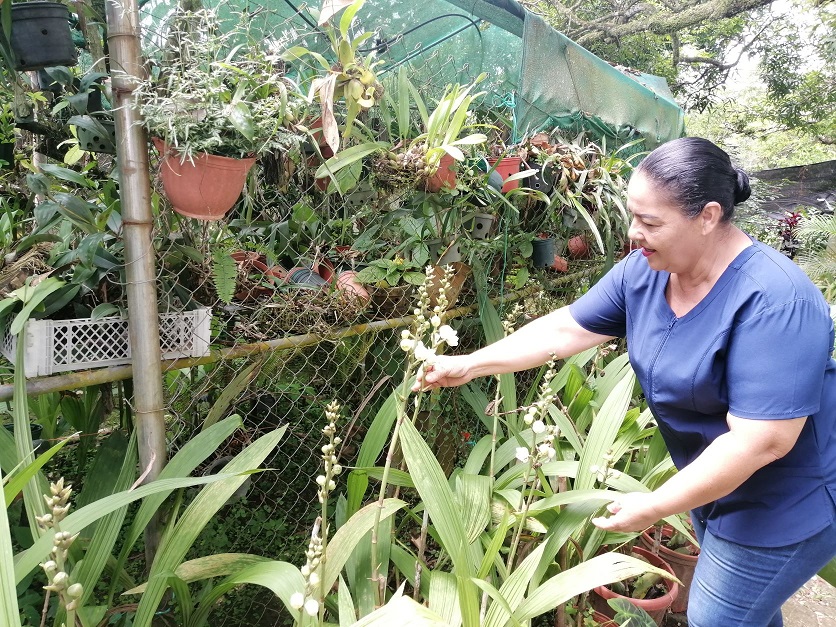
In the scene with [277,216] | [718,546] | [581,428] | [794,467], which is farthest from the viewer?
[581,428]

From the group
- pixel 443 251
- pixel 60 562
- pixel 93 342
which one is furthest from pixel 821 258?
pixel 60 562

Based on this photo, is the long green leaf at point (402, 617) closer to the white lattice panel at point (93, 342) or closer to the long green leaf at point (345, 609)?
the long green leaf at point (345, 609)

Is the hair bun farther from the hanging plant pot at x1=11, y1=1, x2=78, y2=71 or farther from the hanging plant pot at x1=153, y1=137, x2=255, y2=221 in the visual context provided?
the hanging plant pot at x1=11, y1=1, x2=78, y2=71

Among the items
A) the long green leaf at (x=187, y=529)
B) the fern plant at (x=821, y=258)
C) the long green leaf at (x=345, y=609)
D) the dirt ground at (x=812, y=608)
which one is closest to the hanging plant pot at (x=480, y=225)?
the long green leaf at (x=187, y=529)

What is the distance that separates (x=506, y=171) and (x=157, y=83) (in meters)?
1.38

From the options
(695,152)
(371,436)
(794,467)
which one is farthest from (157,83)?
(794,467)

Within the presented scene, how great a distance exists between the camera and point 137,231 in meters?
1.29

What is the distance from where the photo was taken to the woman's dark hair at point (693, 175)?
1.17m

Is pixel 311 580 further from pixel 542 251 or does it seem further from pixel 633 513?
pixel 542 251

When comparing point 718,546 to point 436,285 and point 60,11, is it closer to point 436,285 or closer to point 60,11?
point 436,285

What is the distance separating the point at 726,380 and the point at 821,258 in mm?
6895

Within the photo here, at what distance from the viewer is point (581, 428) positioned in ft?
7.12

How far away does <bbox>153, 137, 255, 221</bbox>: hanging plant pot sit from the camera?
1.24 metres

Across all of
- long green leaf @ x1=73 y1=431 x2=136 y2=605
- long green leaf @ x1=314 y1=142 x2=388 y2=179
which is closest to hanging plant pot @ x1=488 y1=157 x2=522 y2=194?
long green leaf @ x1=314 y1=142 x2=388 y2=179
